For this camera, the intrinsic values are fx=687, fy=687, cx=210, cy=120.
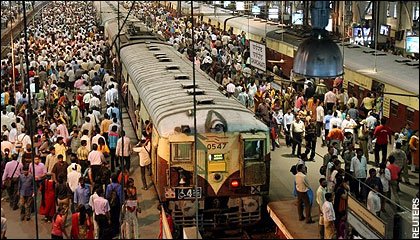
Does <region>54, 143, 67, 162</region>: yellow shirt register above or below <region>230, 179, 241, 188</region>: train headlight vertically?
above

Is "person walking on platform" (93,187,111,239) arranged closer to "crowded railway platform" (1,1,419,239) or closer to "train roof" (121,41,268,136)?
"crowded railway platform" (1,1,419,239)

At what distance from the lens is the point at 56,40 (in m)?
32.5

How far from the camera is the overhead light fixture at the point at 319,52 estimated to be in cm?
666

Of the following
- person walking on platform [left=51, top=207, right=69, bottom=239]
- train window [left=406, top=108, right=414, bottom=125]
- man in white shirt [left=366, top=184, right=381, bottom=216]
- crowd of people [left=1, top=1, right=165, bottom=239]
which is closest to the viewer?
person walking on platform [left=51, top=207, right=69, bottom=239]

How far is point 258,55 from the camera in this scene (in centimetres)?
1730

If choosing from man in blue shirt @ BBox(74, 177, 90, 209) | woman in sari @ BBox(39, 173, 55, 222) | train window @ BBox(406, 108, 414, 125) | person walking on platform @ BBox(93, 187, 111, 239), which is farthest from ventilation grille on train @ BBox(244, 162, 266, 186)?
train window @ BBox(406, 108, 414, 125)

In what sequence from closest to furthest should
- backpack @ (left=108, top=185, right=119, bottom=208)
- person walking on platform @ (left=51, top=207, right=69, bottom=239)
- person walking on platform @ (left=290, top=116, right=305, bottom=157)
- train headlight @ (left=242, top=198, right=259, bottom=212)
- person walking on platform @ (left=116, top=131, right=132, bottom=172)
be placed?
person walking on platform @ (left=51, top=207, right=69, bottom=239), backpack @ (left=108, top=185, right=119, bottom=208), train headlight @ (left=242, top=198, right=259, bottom=212), person walking on platform @ (left=116, top=131, right=132, bottom=172), person walking on platform @ (left=290, top=116, right=305, bottom=157)

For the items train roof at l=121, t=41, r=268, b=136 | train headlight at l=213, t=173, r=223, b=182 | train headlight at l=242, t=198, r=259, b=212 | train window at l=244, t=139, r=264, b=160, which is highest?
train roof at l=121, t=41, r=268, b=136

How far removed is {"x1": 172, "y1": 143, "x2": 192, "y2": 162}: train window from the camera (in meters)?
11.2

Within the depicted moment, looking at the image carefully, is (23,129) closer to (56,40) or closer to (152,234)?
(152,234)

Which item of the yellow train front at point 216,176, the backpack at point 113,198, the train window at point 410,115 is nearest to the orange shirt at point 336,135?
the train window at point 410,115

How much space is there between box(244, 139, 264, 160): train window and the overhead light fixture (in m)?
4.49

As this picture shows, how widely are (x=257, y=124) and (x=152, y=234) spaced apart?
8.43 feet

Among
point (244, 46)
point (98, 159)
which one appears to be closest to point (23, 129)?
point (98, 159)
